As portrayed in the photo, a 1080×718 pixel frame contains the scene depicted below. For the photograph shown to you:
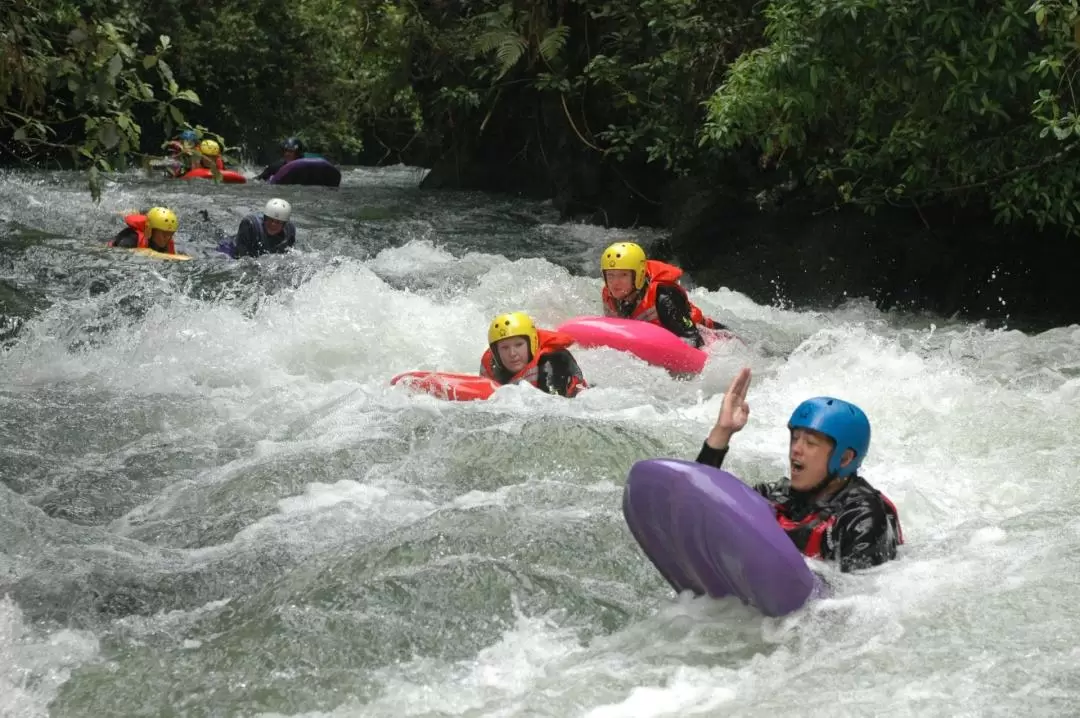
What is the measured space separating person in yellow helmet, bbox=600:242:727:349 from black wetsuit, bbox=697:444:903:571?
14.7 ft

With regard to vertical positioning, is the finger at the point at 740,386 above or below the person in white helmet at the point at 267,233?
above

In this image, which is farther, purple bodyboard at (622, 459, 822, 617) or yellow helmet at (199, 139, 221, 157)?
yellow helmet at (199, 139, 221, 157)

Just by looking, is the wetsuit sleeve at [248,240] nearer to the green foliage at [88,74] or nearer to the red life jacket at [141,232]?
the red life jacket at [141,232]

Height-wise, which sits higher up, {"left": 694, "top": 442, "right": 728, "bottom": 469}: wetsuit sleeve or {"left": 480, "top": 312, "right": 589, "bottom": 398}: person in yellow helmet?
{"left": 694, "top": 442, "right": 728, "bottom": 469}: wetsuit sleeve

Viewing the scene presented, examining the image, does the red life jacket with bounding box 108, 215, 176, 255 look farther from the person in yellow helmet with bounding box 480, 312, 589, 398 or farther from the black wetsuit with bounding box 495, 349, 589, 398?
the black wetsuit with bounding box 495, 349, 589, 398

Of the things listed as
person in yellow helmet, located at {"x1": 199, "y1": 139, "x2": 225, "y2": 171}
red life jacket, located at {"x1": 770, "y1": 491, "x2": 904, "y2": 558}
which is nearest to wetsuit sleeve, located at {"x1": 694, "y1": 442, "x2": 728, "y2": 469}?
red life jacket, located at {"x1": 770, "y1": 491, "x2": 904, "y2": 558}

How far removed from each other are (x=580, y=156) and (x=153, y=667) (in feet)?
42.0

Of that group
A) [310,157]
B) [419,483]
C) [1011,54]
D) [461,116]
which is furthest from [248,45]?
[419,483]

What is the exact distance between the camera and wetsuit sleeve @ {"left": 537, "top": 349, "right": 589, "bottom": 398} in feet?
25.6

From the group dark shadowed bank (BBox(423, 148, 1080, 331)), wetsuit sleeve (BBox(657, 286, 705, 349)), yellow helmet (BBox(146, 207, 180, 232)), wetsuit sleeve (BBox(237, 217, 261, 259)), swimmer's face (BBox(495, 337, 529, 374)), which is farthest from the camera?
wetsuit sleeve (BBox(237, 217, 261, 259))

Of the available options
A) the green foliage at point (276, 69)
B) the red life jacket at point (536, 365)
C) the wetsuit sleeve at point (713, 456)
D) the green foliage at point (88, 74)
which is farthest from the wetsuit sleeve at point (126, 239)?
the green foliage at point (276, 69)

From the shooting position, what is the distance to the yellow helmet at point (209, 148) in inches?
204

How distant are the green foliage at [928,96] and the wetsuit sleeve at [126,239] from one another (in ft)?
17.9

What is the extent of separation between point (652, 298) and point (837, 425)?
4.93m
